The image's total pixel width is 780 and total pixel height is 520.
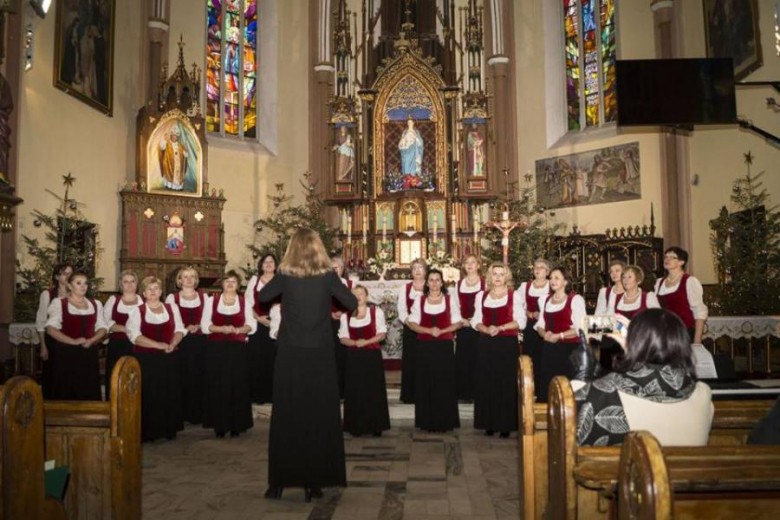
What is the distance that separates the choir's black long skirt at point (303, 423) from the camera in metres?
4.62

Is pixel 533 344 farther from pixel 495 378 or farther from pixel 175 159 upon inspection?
pixel 175 159

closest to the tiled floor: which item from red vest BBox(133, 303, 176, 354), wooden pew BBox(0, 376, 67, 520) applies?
red vest BBox(133, 303, 176, 354)

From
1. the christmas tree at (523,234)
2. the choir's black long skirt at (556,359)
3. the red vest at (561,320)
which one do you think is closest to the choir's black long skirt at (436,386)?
the choir's black long skirt at (556,359)

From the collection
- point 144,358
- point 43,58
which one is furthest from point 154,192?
point 144,358

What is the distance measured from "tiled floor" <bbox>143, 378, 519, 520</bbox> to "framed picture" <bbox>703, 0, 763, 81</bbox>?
846 centimetres

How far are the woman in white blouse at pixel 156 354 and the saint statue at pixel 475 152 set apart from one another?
430 inches

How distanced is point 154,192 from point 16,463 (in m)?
12.0

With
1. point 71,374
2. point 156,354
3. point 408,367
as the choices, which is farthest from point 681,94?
point 71,374

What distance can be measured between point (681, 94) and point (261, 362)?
6.51 metres

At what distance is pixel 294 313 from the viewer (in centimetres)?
466

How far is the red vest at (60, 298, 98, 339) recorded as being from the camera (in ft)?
21.9

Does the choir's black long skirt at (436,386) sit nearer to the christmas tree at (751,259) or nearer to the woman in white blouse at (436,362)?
the woman in white blouse at (436,362)

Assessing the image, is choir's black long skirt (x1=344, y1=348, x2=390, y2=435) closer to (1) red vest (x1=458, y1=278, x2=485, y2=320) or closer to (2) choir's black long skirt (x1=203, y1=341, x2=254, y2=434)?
(2) choir's black long skirt (x1=203, y1=341, x2=254, y2=434)

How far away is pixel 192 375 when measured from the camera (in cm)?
745
